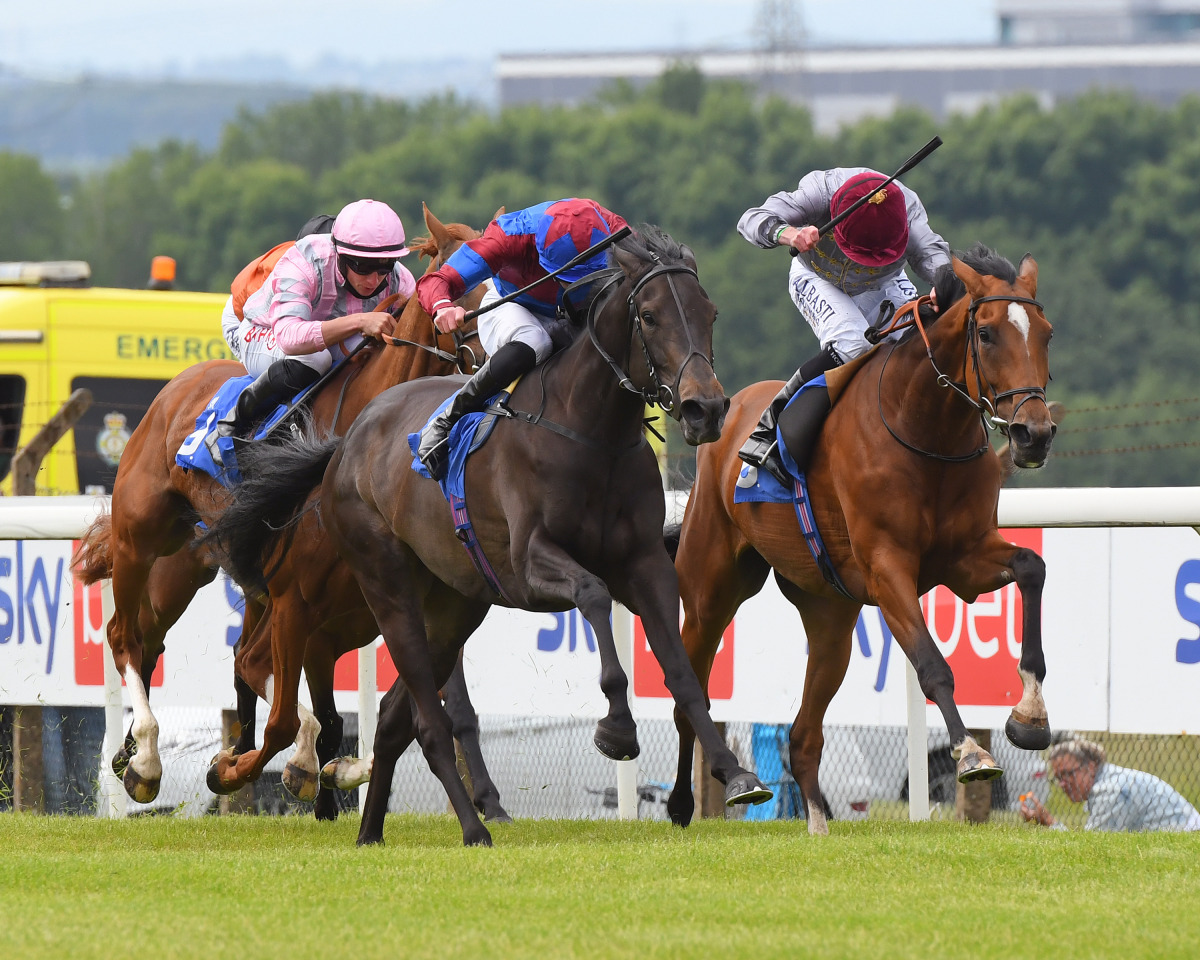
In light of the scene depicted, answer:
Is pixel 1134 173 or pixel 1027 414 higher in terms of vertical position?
pixel 1134 173

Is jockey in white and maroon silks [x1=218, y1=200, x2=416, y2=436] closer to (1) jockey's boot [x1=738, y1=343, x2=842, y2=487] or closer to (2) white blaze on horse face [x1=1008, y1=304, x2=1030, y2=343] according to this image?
(1) jockey's boot [x1=738, y1=343, x2=842, y2=487]

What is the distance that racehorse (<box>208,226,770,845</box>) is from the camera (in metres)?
5.68

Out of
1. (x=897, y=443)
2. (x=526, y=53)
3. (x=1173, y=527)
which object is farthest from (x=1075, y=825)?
(x=526, y=53)

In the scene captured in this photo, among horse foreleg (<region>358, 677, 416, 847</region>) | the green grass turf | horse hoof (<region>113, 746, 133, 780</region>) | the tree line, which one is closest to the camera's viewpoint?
the green grass turf

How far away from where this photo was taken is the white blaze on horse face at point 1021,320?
6047mm

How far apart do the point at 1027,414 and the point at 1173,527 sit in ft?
4.94

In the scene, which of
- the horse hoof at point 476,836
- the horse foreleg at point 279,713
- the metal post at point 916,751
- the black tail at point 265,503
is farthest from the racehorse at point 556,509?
the metal post at point 916,751

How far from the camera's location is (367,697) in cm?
814

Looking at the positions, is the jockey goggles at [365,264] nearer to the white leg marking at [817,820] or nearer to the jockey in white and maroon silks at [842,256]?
the jockey in white and maroon silks at [842,256]

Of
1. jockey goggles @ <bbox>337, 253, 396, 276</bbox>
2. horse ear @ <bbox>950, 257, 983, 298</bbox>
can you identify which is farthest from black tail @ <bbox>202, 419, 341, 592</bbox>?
horse ear @ <bbox>950, 257, 983, 298</bbox>

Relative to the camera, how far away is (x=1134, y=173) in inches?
2375

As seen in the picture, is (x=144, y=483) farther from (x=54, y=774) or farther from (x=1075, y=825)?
(x=1075, y=825)

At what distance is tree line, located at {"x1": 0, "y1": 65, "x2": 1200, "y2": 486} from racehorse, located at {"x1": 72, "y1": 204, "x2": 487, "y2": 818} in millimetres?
38140

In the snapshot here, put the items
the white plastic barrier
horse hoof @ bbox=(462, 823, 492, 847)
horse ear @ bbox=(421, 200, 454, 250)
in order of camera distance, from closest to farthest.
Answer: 1. horse hoof @ bbox=(462, 823, 492, 847)
2. the white plastic barrier
3. horse ear @ bbox=(421, 200, 454, 250)
